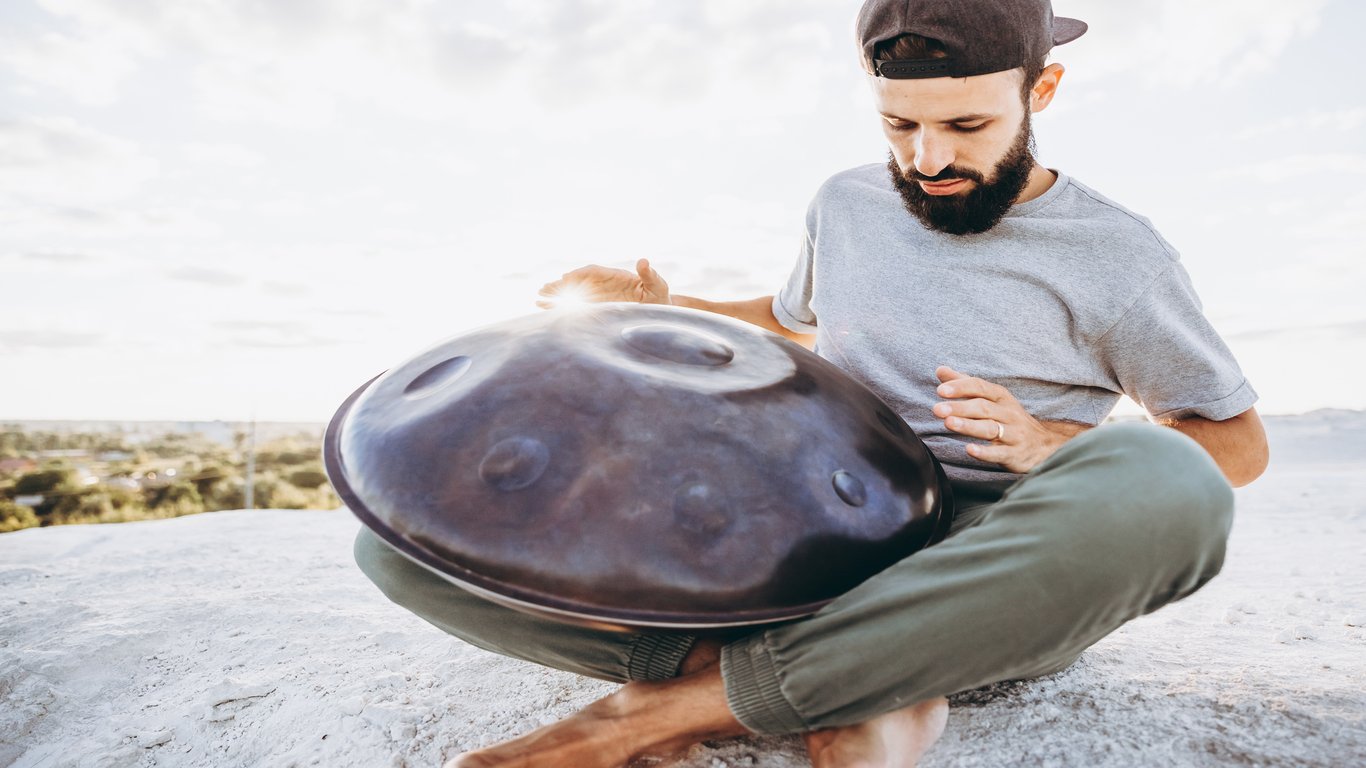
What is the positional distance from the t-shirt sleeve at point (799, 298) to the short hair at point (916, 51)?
527 mm

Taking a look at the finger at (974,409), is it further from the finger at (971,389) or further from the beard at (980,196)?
the beard at (980,196)

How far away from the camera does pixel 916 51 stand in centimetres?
162

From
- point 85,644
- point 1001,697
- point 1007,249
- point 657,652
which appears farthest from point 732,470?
point 85,644

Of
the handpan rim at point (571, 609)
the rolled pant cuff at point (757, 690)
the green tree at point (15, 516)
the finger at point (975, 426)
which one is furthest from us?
the green tree at point (15, 516)

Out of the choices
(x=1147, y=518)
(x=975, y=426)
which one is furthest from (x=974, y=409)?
(x=1147, y=518)

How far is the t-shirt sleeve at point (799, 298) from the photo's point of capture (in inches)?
84.4

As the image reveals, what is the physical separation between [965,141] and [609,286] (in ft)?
2.71

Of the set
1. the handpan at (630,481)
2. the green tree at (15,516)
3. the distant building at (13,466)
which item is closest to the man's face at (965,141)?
the handpan at (630,481)

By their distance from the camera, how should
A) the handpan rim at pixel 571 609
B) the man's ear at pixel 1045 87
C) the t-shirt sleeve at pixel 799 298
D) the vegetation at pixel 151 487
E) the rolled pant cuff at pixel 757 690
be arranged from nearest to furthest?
the handpan rim at pixel 571 609, the rolled pant cuff at pixel 757 690, the man's ear at pixel 1045 87, the t-shirt sleeve at pixel 799 298, the vegetation at pixel 151 487

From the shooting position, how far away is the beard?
1663mm

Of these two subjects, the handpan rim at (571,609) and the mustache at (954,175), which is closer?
the handpan rim at (571,609)

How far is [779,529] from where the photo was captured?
981 millimetres

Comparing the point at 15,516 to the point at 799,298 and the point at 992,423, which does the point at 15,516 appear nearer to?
the point at 799,298

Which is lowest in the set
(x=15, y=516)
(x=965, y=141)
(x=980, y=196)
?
(x=15, y=516)
